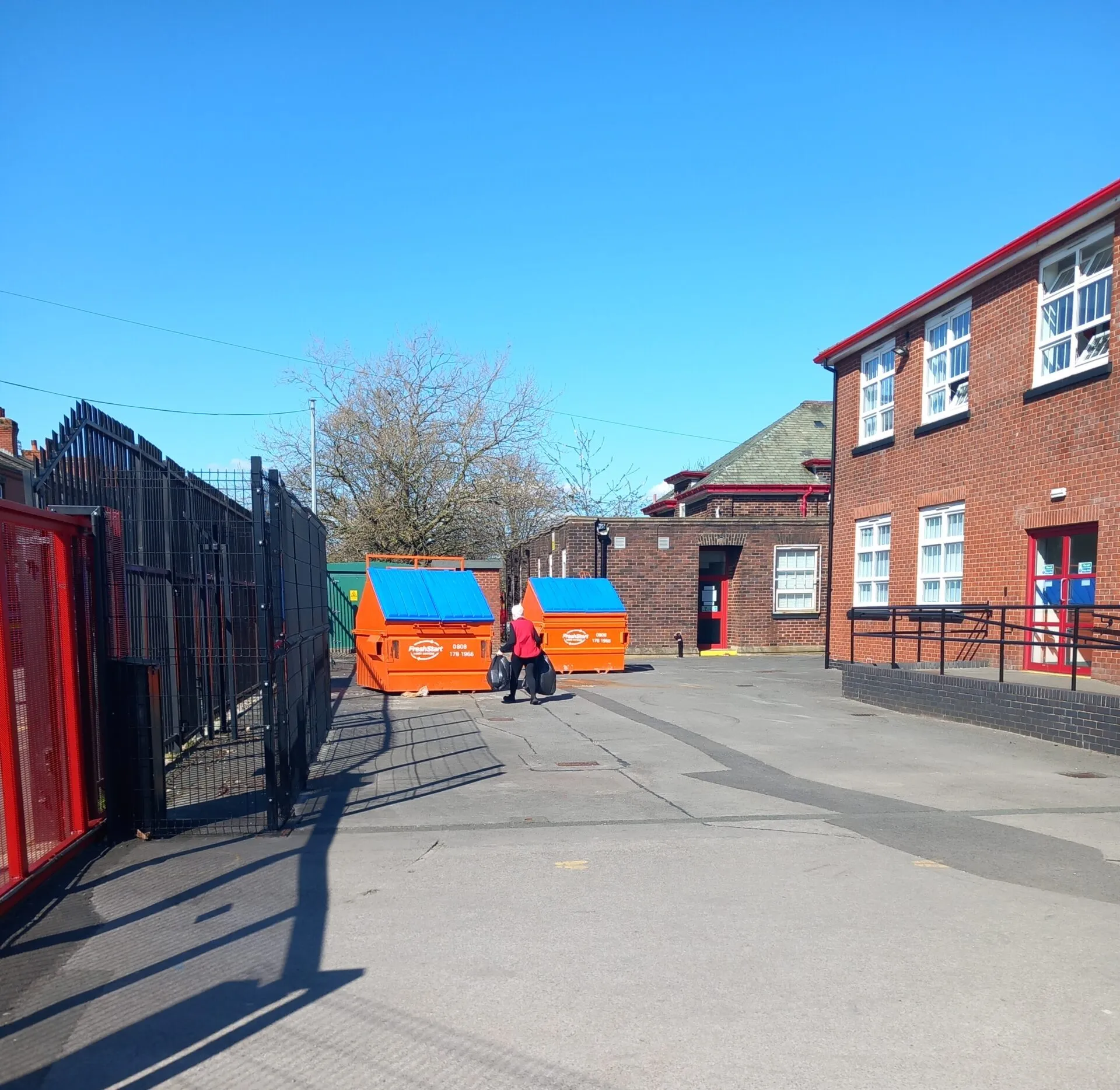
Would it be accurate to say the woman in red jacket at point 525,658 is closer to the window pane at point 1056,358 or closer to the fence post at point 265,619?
the fence post at point 265,619

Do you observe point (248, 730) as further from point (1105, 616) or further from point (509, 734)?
A: point (1105, 616)

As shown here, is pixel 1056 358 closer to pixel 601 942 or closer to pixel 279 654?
pixel 279 654

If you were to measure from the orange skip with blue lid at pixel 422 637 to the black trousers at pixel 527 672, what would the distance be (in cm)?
127

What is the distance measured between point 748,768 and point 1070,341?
26.5ft

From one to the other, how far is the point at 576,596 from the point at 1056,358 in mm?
9619

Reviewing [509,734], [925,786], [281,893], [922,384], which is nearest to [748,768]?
[925,786]

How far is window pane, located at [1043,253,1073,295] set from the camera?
531 inches

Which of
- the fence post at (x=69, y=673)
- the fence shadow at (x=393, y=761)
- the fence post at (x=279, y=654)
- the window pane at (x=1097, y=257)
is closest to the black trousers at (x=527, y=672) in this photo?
the fence shadow at (x=393, y=761)

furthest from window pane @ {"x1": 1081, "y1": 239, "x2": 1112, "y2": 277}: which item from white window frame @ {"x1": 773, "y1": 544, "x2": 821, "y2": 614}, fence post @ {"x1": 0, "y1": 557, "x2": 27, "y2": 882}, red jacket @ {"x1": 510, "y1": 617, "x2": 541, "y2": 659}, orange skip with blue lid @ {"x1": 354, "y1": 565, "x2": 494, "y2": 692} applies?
white window frame @ {"x1": 773, "y1": 544, "x2": 821, "y2": 614}

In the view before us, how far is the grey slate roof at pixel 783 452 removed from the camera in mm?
29016

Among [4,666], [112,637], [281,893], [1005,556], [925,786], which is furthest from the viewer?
[1005,556]

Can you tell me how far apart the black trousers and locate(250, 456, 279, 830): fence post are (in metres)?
7.52

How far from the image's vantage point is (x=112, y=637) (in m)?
6.82

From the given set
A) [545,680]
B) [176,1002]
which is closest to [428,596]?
[545,680]
